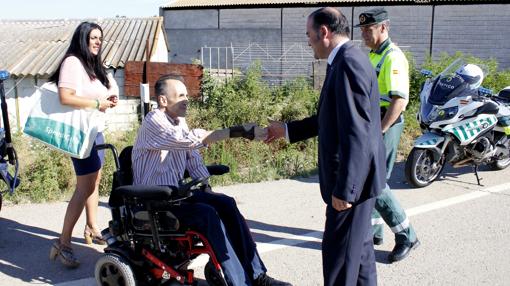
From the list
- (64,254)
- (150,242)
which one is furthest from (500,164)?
(64,254)

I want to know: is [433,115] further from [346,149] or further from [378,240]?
[346,149]

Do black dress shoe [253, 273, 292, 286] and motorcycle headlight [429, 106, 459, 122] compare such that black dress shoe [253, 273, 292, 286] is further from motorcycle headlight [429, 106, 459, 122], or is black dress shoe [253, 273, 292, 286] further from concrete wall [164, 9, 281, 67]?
concrete wall [164, 9, 281, 67]

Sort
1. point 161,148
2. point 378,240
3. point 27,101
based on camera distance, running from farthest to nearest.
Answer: point 27,101, point 378,240, point 161,148

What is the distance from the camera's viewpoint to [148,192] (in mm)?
3422

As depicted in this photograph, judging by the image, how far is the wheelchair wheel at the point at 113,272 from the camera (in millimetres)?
3621

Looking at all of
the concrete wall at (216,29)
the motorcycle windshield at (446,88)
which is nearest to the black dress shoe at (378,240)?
the motorcycle windshield at (446,88)

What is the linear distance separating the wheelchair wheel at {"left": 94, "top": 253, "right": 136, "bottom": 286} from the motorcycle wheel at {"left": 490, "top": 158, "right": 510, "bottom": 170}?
582cm

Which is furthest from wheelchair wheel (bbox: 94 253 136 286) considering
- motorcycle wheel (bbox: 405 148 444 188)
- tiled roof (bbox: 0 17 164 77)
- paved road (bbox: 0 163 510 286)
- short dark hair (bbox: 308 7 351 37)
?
tiled roof (bbox: 0 17 164 77)

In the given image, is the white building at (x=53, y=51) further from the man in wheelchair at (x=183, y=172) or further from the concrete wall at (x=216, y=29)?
the man in wheelchair at (x=183, y=172)

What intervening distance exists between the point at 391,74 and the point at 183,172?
1.85 m

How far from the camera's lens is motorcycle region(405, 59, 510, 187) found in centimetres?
664

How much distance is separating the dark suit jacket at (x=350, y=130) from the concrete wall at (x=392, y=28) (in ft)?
78.1

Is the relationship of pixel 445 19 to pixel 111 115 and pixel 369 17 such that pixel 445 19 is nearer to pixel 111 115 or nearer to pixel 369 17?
pixel 111 115

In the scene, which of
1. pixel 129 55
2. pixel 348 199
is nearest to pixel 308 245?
pixel 348 199
